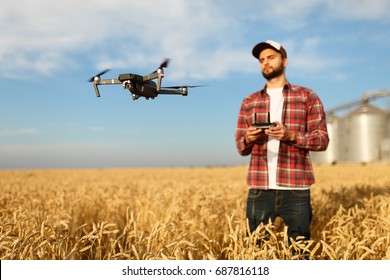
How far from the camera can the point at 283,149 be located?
4.02m

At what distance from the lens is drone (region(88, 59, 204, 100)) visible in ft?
6.99

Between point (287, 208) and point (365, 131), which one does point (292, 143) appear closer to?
point (287, 208)

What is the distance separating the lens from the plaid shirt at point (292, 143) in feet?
12.9

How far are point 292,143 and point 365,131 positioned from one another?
139 feet

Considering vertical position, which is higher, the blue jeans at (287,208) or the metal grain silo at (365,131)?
the metal grain silo at (365,131)

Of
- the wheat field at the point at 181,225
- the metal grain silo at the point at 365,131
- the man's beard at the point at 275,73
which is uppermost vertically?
the metal grain silo at the point at 365,131

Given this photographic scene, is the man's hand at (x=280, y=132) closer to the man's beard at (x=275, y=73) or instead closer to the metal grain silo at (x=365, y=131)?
the man's beard at (x=275, y=73)

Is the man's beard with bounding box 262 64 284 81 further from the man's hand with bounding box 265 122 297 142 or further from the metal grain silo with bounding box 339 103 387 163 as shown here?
the metal grain silo with bounding box 339 103 387 163

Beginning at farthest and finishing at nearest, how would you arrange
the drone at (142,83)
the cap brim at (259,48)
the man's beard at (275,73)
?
the man's beard at (275,73) → the cap brim at (259,48) → the drone at (142,83)

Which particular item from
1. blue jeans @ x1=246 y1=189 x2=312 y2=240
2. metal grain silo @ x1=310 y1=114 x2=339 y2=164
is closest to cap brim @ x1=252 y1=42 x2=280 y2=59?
blue jeans @ x1=246 y1=189 x2=312 y2=240

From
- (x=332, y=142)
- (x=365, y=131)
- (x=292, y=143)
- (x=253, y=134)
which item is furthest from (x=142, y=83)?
(x=332, y=142)

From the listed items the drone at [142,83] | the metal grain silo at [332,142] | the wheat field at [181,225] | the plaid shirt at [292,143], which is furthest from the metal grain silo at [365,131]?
the drone at [142,83]

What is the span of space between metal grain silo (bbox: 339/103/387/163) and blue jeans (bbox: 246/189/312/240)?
137 ft
